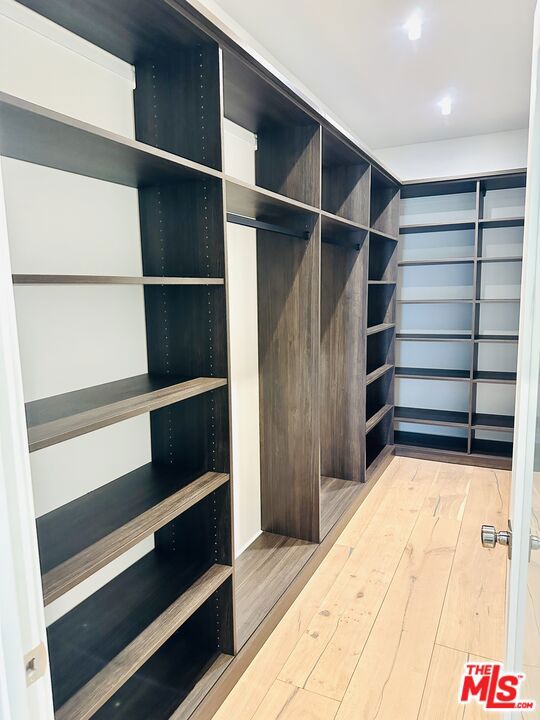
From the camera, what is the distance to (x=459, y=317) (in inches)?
173

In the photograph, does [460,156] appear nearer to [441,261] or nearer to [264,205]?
[441,261]

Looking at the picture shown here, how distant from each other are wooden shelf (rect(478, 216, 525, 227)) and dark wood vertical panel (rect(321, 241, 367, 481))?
4.37ft

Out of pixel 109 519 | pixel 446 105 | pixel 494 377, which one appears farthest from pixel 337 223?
pixel 494 377

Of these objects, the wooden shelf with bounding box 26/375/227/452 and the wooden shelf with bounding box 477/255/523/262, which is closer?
the wooden shelf with bounding box 26/375/227/452

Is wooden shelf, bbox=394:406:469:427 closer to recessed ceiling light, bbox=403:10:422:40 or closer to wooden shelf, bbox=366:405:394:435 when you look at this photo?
wooden shelf, bbox=366:405:394:435

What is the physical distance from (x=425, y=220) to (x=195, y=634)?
12.6 feet

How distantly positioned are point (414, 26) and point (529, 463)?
2.32 metres

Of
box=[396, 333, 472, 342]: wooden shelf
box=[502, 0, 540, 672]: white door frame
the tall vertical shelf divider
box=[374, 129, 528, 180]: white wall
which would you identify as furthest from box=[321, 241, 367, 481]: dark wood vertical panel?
box=[502, 0, 540, 672]: white door frame

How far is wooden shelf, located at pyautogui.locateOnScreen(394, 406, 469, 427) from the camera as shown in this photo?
4.16 m

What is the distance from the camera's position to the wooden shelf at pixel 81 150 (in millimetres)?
1020

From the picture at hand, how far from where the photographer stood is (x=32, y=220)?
1.39 m

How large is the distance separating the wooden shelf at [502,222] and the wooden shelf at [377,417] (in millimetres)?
1692

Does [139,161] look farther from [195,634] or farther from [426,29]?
[426,29]

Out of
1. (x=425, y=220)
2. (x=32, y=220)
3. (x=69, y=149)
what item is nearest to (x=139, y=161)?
(x=69, y=149)
